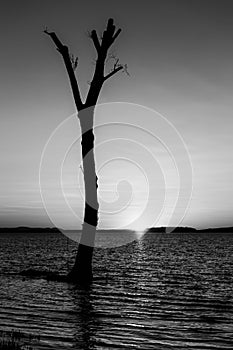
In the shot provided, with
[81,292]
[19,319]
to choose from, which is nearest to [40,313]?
[19,319]

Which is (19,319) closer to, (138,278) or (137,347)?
(137,347)

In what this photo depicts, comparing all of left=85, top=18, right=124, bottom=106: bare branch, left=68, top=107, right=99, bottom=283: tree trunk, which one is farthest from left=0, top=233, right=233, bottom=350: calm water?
left=85, top=18, right=124, bottom=106: bare branch

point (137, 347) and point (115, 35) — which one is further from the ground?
point (115, 35)

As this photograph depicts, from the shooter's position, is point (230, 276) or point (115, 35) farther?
point (230, 276)

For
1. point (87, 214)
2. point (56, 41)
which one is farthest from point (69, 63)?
point (87, 214)

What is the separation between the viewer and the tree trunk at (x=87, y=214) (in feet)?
85.0

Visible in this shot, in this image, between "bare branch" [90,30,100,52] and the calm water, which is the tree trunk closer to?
the calm water

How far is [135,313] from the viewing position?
63.2 ft

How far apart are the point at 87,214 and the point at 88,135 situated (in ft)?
15.1

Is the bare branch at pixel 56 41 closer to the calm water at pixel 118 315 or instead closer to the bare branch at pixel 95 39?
the bare branch at pixel 95 39

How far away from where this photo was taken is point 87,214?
26.2 metres

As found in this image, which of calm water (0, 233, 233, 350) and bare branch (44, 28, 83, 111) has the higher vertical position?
bare branch (44, 28, 83, 111)

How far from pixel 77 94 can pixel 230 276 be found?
917 inches

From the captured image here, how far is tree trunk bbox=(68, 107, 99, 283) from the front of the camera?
2592 centimetres
